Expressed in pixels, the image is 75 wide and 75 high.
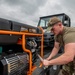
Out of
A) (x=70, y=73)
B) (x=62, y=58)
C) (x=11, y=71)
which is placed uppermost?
(x=62, y=58)

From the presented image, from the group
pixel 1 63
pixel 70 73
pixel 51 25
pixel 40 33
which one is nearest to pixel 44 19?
pixel 40 33

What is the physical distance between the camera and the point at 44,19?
6910 millimetres

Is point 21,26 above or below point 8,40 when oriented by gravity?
above

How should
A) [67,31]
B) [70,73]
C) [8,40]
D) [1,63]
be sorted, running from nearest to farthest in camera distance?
[1,63] → [8,40] → [67,31] → [70,73]

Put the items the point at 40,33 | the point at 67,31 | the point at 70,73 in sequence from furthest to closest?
the point at 40,33
the point at 70,73
the point at 67,31

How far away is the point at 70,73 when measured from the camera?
3250mm

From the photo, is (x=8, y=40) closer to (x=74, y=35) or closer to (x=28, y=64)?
(x=28, y=64)

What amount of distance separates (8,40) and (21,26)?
1.43ft

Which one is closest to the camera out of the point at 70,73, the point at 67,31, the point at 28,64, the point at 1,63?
the point at 1,63

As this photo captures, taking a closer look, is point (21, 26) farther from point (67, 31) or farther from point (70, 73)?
point (70, 73)

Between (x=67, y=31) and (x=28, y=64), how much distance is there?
2.89 feet

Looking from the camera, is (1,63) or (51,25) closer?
(1,63)

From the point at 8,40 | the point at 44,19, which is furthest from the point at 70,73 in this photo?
the point at 44,19

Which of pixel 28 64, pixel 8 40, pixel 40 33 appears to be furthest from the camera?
pixel 40 33
